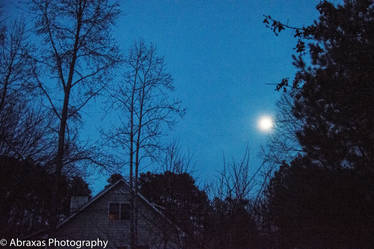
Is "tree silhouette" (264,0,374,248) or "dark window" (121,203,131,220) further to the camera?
"dark window" (121,203,131,220)

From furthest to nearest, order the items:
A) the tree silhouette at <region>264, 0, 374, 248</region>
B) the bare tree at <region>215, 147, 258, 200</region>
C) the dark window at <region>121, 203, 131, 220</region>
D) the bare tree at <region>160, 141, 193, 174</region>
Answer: the dark window at <region>121, 203, 131, 220</region>
the tree silhouette at <region>264, 0, 374, 248</region>
the bare tree at <region>160, 141, 193, 174</region>
the bare tree at <region>215, 147, 258, 200</region>

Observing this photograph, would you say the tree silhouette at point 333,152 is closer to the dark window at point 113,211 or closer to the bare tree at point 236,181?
the bare tree at point 236,181

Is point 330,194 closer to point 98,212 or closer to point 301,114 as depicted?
point 301,114

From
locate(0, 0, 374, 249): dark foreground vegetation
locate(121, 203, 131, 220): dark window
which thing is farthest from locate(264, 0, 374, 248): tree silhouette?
locate(121, 203, 131, 220): dark window

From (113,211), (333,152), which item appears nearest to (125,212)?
(113,211)

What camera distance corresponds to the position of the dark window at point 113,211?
57.4 feet

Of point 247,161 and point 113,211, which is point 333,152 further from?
point 113,211

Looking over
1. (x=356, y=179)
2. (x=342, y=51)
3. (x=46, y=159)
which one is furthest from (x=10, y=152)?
(x=356, y=179)

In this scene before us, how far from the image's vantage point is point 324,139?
336 inches

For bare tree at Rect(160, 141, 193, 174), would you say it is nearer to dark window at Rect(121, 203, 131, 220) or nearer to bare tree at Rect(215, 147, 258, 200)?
bare tree at Rect(215, 147, 258, 200)

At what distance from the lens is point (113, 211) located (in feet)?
57.9

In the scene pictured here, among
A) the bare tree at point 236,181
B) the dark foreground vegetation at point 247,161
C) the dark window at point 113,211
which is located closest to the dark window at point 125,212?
the dark window at point 113,211

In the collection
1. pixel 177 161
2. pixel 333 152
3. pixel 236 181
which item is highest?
pixel 333 152

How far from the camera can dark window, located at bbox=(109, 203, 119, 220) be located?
1750 centimetres
